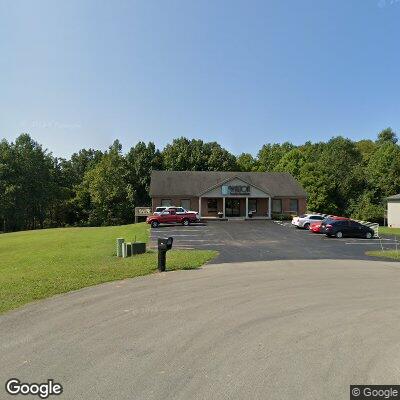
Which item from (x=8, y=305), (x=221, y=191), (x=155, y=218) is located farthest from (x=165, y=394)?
(x=221, y=191)

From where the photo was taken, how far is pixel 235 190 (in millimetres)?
46875

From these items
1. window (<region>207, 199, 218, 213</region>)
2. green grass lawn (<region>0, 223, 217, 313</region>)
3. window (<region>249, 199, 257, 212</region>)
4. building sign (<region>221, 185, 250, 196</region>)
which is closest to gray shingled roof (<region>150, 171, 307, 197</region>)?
building sign (<region>221, 185, 250, 196</region>)

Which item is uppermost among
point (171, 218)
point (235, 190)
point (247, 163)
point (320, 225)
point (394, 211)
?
point (247, 163)

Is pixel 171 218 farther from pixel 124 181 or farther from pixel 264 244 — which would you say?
pixel 124 181

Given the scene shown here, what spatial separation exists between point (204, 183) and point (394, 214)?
76.8 ft

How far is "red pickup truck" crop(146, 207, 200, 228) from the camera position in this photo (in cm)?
3750

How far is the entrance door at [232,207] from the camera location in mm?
48450

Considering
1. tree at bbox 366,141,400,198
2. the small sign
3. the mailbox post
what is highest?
tree at bbox 366,141,400,198

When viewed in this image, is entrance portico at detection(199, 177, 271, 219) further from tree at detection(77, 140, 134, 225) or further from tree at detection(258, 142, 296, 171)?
tree at detection(258, 142, 296, 171)

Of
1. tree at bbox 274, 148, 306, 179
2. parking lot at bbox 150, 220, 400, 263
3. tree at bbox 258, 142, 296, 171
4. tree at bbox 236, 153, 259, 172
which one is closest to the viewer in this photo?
parking lot at bbox 150, 220, 400, 263

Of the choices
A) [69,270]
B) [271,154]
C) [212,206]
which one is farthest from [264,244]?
[271,154]

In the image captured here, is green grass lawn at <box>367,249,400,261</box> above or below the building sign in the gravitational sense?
below

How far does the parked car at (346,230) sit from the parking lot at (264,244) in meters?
0.85

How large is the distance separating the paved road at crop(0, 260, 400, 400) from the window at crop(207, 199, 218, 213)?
1412 inches
